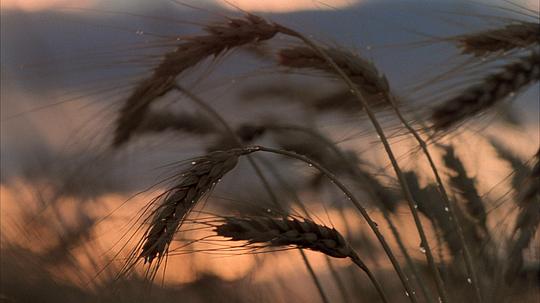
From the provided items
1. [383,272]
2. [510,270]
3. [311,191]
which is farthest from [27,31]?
[510,270]

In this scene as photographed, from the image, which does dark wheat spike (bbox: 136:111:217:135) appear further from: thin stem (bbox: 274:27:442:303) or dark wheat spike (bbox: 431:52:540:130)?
dark wheat spike (bbox: 431:52:540:130)

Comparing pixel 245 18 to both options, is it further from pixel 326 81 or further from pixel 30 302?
pixel 30 302

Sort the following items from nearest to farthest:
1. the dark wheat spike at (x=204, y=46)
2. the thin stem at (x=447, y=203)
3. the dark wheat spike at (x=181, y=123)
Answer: the thin stem at (x=447, y=203)
the dark wheat spike at (x=204, y=46)
the dark wheat spike at (x=181, y=123)

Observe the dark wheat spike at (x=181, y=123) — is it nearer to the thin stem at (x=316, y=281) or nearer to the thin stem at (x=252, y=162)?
the thin stem at (x=252, y=162)

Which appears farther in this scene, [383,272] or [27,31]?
[27,31]

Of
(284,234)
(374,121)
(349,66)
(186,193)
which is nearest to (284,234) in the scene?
(284,234)

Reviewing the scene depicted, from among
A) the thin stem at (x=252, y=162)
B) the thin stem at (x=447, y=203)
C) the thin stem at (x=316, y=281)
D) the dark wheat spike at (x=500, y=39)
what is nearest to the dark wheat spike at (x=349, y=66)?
the thin stem at (x=447, y=203)

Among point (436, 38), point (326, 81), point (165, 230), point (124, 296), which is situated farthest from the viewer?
point (124, 296)
